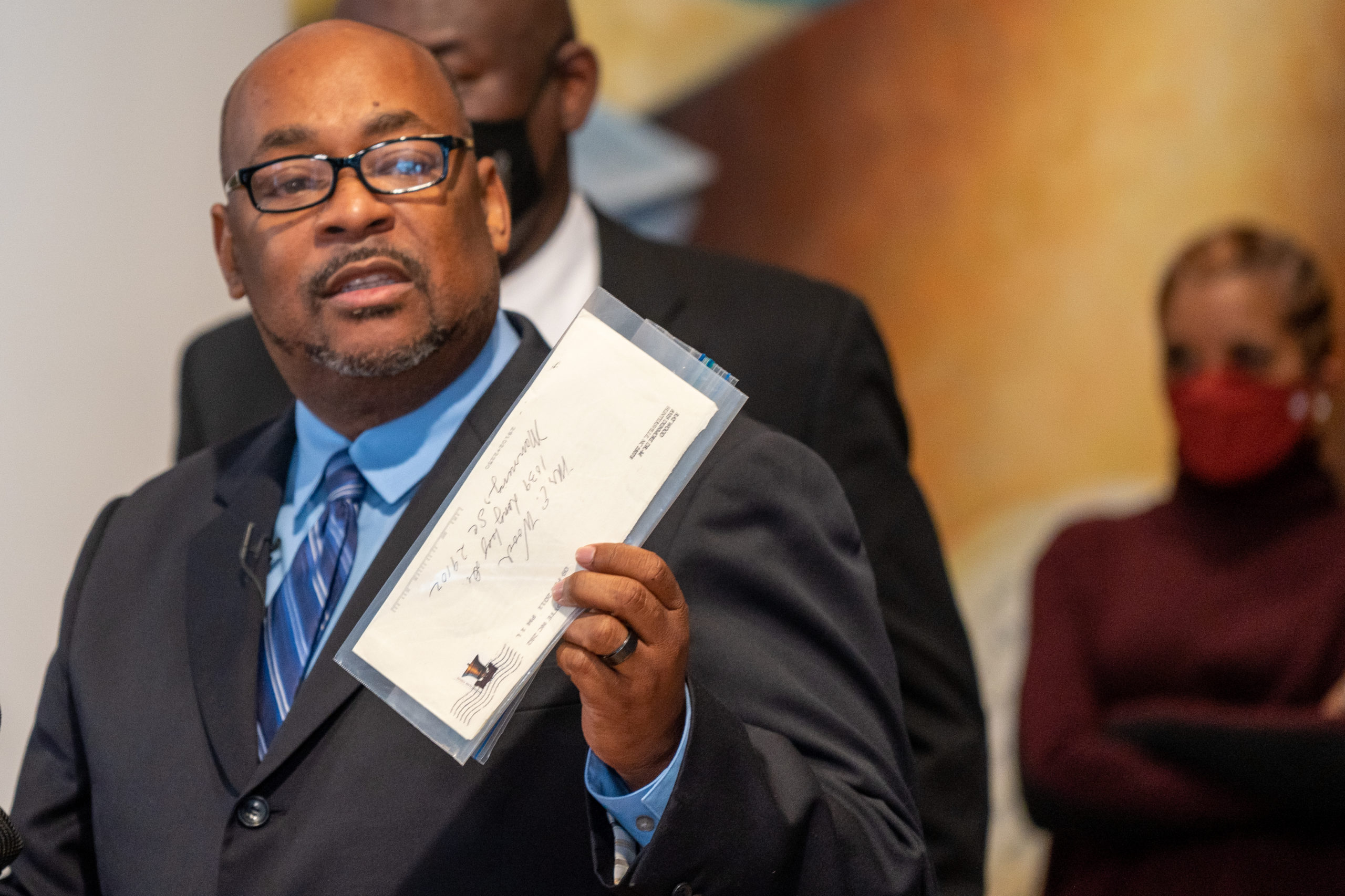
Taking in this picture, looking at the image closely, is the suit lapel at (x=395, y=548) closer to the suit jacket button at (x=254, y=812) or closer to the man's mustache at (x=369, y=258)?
the suit jacket button at (x=254, y=812)

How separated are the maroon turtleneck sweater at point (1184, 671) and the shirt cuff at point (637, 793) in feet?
4.77

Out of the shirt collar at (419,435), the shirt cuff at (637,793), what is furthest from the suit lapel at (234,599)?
the shirt cuff at (637,793)

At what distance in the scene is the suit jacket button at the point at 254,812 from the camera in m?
1.29

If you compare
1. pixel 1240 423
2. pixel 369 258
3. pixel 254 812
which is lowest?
pixel 1240 423

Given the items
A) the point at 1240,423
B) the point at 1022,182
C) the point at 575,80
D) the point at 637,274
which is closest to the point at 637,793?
the point at 637,274

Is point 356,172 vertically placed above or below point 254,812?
above

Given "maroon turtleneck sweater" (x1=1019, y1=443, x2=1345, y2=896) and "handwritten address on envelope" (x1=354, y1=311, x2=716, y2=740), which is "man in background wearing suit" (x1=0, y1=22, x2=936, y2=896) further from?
"maroon turtleneck sweater" (x1=1019, y1=443, x2=1345, y2=896)

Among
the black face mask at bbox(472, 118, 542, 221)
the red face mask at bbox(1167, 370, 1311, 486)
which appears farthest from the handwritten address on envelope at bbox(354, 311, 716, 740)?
the red face mask at bbox(1167, 370, 1311, 486)

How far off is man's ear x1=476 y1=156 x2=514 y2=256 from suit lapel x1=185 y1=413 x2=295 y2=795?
31 centimetres

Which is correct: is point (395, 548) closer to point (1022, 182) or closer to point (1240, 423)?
point (1240, 423)

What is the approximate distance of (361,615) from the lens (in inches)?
50.5

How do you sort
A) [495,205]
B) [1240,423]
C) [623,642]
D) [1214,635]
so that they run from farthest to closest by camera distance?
[1240,423], [1214,635], [495,205], [623,642]

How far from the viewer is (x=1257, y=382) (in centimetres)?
270

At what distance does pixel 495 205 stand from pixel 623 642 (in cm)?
72
